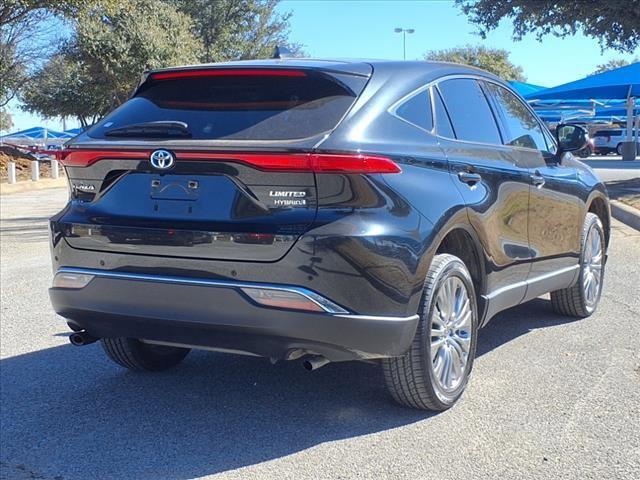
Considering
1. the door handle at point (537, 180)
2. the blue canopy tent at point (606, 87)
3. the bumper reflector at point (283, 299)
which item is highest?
the door handle at point (537, 180)

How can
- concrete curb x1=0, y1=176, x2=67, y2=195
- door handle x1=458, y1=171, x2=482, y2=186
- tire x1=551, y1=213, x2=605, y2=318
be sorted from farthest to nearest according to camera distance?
1. concrete curb x1=0, y1=176, x2=67, y2=195
2. tire x1=551, y1=213, x2=605, y2=318
3. door handle x1=458, y1=171, x2=482, y2=186

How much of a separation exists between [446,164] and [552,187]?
165 cm

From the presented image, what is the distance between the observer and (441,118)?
444cm

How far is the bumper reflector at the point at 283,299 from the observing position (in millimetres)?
3531

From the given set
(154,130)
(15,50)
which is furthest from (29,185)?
(154,130)

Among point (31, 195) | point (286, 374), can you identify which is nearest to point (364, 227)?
point (286, 374)

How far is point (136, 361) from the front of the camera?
489 cm

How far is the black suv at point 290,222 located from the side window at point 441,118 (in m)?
0.01

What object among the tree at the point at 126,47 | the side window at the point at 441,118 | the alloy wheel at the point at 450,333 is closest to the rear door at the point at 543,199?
the side window at the point at 441,118

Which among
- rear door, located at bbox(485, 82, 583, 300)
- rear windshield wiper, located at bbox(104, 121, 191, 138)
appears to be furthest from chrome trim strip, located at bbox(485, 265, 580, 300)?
rear windshield wiper, located at bbox(104, 121, 191, 138)

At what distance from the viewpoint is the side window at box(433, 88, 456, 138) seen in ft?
14.4

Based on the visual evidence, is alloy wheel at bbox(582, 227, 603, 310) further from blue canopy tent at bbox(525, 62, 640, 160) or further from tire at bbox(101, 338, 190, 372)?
blue canopy tent at bbox(525, 62, 640, 160)

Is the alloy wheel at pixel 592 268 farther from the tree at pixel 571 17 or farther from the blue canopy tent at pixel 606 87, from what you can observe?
the blue canopy tent at pixel 606 87

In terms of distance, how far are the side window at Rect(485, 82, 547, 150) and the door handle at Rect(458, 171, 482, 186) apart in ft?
2.56
